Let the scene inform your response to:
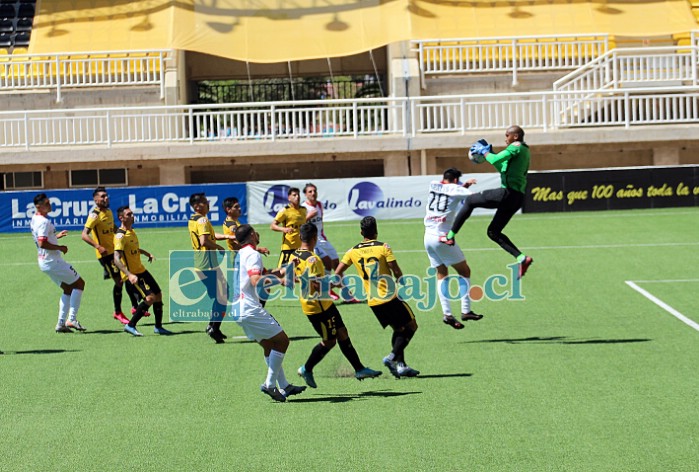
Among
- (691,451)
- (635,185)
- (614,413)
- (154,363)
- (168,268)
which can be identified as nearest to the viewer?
(691,451)

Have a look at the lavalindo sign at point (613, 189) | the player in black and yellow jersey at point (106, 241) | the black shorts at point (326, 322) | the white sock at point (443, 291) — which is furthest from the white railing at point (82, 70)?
the black shorts at point (326, 322)

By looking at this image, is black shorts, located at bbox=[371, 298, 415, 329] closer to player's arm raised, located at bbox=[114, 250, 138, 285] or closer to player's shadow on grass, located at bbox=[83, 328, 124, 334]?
player's arm raised, located at bbox=[114, 250, 138, 285]

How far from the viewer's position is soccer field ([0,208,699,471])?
11070mm

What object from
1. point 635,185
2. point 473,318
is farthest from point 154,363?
point 635,185

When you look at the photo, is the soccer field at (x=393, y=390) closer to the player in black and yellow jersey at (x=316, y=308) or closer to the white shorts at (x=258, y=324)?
the player in black and yellow jersey at (x=316, y=308)

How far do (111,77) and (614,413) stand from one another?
2919 cm

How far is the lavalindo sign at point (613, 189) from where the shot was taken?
3050 centimetres

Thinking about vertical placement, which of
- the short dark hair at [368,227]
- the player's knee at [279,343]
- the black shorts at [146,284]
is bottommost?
the player's knee at [279,343]

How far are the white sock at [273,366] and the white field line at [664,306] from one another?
707 cm

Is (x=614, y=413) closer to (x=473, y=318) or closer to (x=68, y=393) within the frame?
(x=473, y=318)

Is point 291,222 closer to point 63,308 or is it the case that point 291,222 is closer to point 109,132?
point 63,308

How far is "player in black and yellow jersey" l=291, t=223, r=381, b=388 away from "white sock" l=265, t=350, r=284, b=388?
1.79 feet

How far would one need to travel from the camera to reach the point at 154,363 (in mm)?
15742

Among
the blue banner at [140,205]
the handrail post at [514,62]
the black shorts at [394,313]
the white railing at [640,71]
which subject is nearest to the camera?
the black shorts at [394,313]
